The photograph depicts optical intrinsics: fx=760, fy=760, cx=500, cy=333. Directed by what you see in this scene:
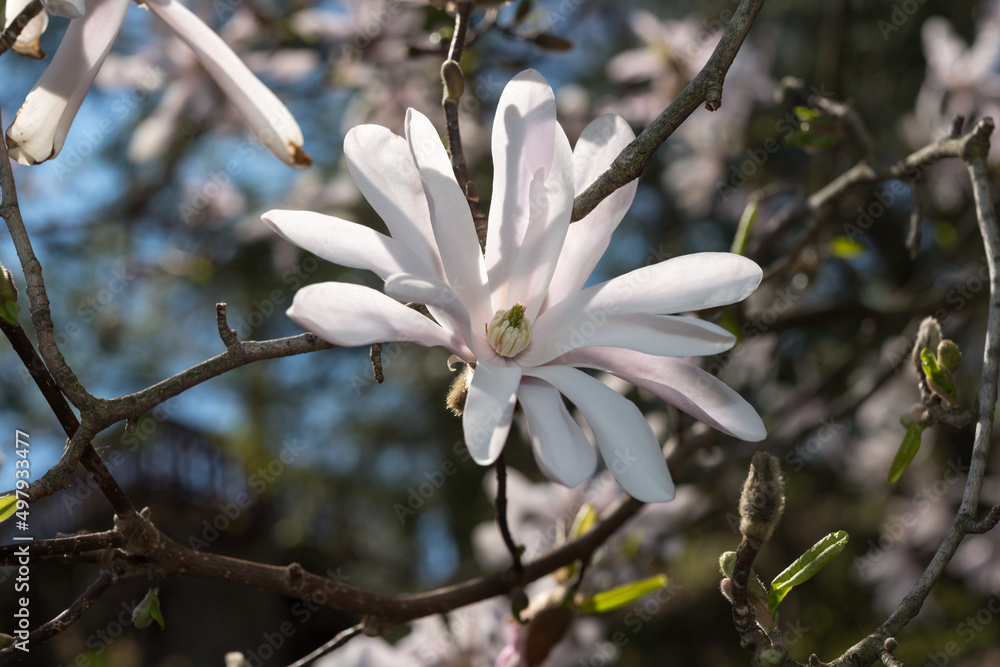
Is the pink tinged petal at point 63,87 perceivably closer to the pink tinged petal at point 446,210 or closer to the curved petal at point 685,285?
the pink tinged petal at point 446,210

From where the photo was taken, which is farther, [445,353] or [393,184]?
[445,353]

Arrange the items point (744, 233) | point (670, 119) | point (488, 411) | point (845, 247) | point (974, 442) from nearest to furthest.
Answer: point (488, 411)
point (670, 119)
point (974, 442)
point (744, 233)
point (845, 247)

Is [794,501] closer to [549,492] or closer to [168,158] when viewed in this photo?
[549,492]

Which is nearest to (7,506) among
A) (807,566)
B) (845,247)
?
(807,566)

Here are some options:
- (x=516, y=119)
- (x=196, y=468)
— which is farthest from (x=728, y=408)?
(x=196, y=468)

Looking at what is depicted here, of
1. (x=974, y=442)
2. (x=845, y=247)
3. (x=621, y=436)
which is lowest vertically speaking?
(x=845, y=247)

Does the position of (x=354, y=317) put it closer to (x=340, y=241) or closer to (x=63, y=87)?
(x=340, y=241)

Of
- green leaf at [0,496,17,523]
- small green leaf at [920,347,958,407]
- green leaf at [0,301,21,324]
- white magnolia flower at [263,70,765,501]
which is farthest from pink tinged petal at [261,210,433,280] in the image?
small green leaf at [920,347,958,407]
